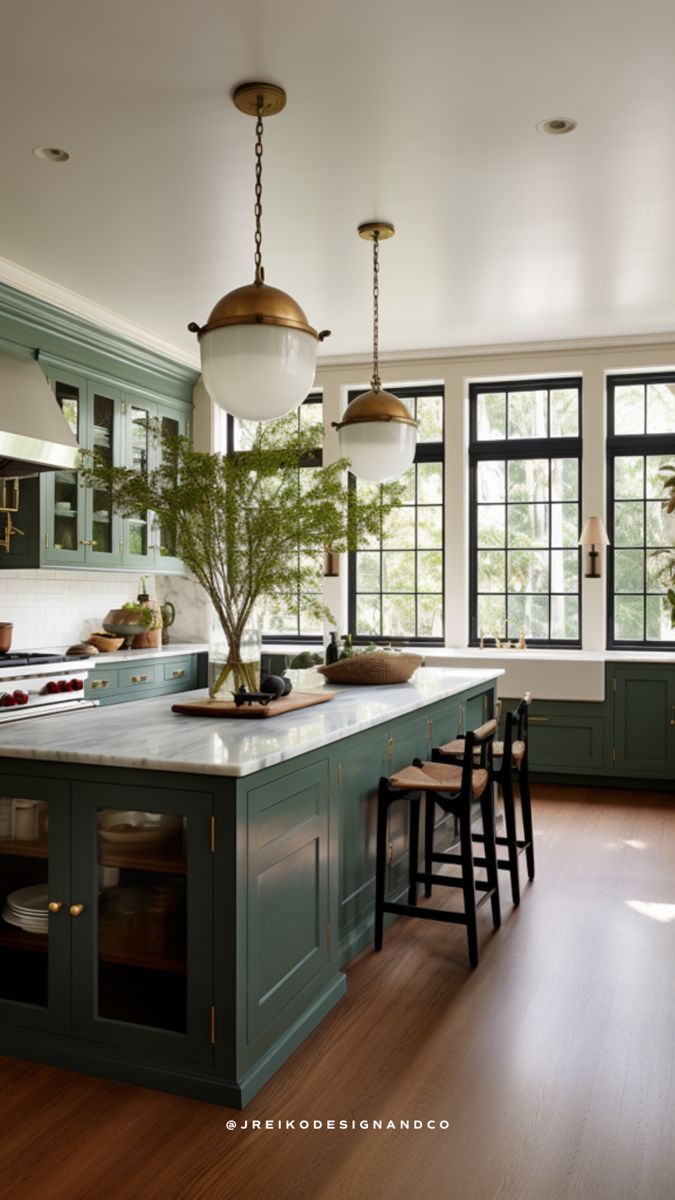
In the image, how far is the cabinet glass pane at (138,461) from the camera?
6320 mm

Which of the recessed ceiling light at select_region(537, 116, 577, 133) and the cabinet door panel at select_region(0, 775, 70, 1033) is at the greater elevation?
the recessed ceiling light at select_region(537, 116, 577, 133)

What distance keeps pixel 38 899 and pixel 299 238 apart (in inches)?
130

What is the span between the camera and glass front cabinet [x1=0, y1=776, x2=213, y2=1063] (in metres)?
2.37

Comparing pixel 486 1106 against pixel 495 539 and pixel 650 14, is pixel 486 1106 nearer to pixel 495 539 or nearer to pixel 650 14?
pixel 650 14

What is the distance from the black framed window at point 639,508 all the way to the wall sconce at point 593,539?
0.97ft

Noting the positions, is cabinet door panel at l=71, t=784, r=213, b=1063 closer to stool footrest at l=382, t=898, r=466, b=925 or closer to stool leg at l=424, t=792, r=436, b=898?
stool footrest at l=382, t=898, r=466, b=925

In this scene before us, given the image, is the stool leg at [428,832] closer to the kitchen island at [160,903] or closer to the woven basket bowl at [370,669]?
the woven basket bowl at [370,669]

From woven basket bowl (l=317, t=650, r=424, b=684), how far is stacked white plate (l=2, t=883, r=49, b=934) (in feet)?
6.37

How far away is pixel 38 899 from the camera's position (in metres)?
2.57

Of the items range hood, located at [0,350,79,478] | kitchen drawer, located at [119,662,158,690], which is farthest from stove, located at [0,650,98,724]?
range hood, located at [0,350,79,478]

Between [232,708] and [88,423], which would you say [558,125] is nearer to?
[232,708]

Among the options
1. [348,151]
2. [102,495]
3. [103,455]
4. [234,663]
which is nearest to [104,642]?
[102,495]

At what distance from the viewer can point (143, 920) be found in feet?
8.02

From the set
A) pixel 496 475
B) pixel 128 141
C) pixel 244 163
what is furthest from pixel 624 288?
pixel 128 141
